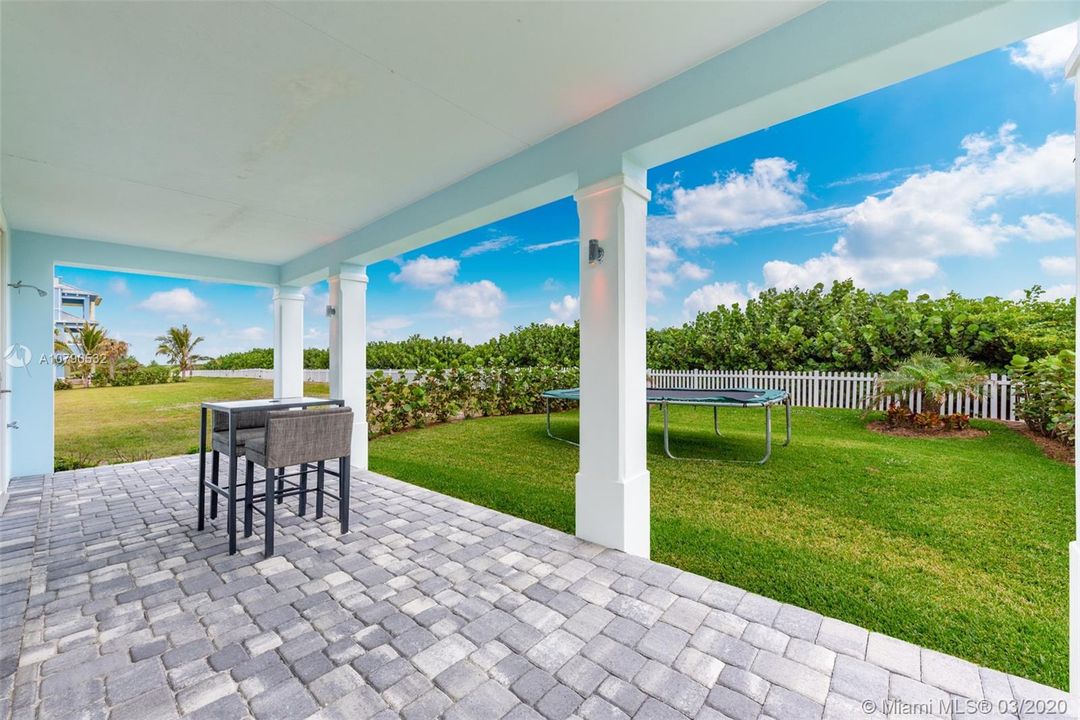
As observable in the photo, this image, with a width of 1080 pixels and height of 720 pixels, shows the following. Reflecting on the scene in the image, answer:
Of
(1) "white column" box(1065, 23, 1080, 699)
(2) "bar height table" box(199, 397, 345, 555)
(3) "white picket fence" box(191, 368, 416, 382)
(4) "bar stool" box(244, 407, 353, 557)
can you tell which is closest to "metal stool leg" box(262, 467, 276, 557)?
(4) "bar stool" box(244, 407, 353, 557)

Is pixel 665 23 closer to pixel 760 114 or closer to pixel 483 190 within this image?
pixel 760 114

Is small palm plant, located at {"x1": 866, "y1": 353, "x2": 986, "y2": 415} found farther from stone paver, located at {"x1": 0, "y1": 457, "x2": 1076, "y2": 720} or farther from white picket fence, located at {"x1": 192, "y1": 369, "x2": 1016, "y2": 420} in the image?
stone paver, located at {"x1": 0, "y1": 457, "x2": 1076, "y2": 720}

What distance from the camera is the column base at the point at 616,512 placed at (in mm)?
2816

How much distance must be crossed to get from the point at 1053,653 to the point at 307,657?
327 centimetres

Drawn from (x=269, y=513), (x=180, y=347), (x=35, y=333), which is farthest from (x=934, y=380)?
(x=180, y=347)

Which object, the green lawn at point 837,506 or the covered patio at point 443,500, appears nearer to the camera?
the covered patio at point 443,500

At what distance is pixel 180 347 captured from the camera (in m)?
8.11

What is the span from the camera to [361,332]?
18.0 ft

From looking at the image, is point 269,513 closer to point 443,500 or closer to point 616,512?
point 443,500

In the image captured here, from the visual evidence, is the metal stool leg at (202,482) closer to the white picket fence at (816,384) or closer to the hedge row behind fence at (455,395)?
the white picket fence at (816,384)

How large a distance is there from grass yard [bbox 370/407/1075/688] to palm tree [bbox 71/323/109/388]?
15.1 feet

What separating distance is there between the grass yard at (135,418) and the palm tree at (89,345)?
0.31 meters

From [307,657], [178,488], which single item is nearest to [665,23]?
[307,657]

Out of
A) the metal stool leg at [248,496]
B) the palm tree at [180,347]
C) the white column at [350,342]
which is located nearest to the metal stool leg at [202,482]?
the metal stool leg at [248,496]
